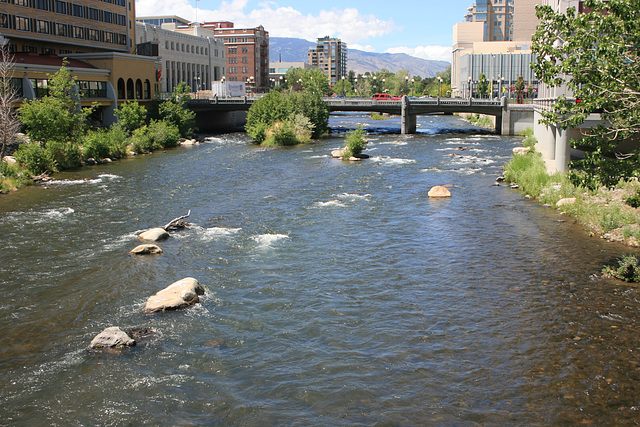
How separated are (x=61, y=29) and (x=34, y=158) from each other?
35.9 meters

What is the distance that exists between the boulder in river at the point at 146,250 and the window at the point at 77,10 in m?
62.9

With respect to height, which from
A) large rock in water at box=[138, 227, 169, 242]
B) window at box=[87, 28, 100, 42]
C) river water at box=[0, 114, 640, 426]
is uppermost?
window at box=[87, 28, 100, 42]

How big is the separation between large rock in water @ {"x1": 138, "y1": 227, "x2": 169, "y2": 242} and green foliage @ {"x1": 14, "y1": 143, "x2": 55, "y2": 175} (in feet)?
71.2

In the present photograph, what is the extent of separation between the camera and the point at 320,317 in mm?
18844

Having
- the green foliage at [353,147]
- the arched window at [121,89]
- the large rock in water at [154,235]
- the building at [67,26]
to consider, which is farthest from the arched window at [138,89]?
the large rock in water at [154,235]

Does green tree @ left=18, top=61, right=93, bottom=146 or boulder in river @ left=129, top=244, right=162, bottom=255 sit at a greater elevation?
green tree @ left=18, top=61, right=93, bottom=146

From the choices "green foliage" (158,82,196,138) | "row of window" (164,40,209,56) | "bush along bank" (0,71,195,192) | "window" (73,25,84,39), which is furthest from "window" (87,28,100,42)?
"row of window" (164,40,209,56)

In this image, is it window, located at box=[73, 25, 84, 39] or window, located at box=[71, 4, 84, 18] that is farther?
window, located at box=[73, 25, 84, 39]

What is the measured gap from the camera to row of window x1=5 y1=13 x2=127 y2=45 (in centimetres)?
6757

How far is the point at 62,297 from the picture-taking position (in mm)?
20547

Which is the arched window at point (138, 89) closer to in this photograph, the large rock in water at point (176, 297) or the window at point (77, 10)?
the window at point (77, 10)

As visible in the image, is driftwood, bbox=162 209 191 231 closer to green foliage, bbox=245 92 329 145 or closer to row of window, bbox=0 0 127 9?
green foliage, bbox=245 92 329 145

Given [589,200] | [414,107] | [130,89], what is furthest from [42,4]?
[589,200]

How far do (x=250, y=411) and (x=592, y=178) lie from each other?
49.7ft
